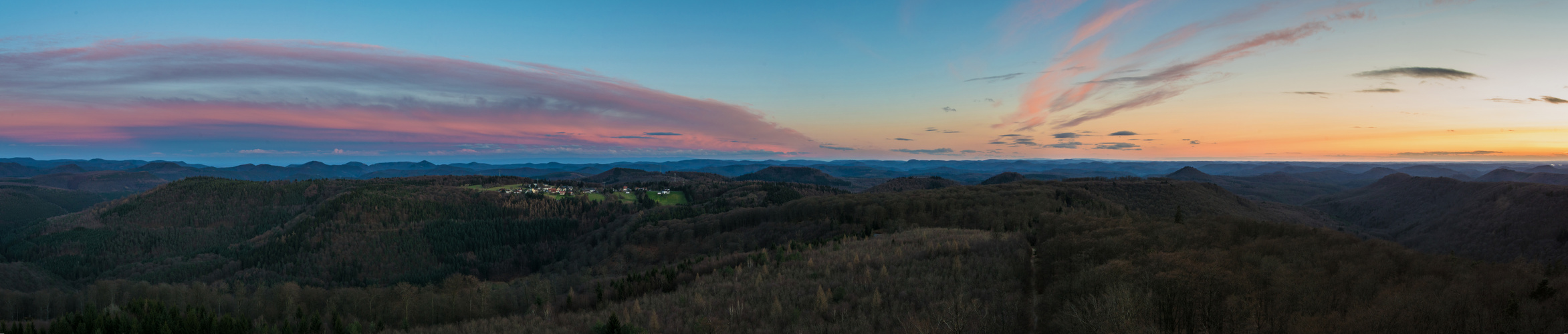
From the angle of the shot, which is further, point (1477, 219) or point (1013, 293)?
point (1477, 219)

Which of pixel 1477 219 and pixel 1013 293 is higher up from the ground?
pixel 1013 293

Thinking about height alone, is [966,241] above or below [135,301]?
above

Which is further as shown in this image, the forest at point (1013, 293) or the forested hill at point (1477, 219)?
the forested hill at point (1477, 219)

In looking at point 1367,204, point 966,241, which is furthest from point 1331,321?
point 1367,204

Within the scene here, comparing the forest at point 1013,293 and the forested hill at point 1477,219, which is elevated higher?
the forest at point 1013,293

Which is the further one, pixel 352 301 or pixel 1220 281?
pixel 352 301

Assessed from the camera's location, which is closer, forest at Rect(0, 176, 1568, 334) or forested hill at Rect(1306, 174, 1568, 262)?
forest at Rect(0, 176, 1568, 334)

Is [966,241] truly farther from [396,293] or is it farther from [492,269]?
[492,269]

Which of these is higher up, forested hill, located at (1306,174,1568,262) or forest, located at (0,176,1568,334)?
forest, located at (0,176,1568,334)
